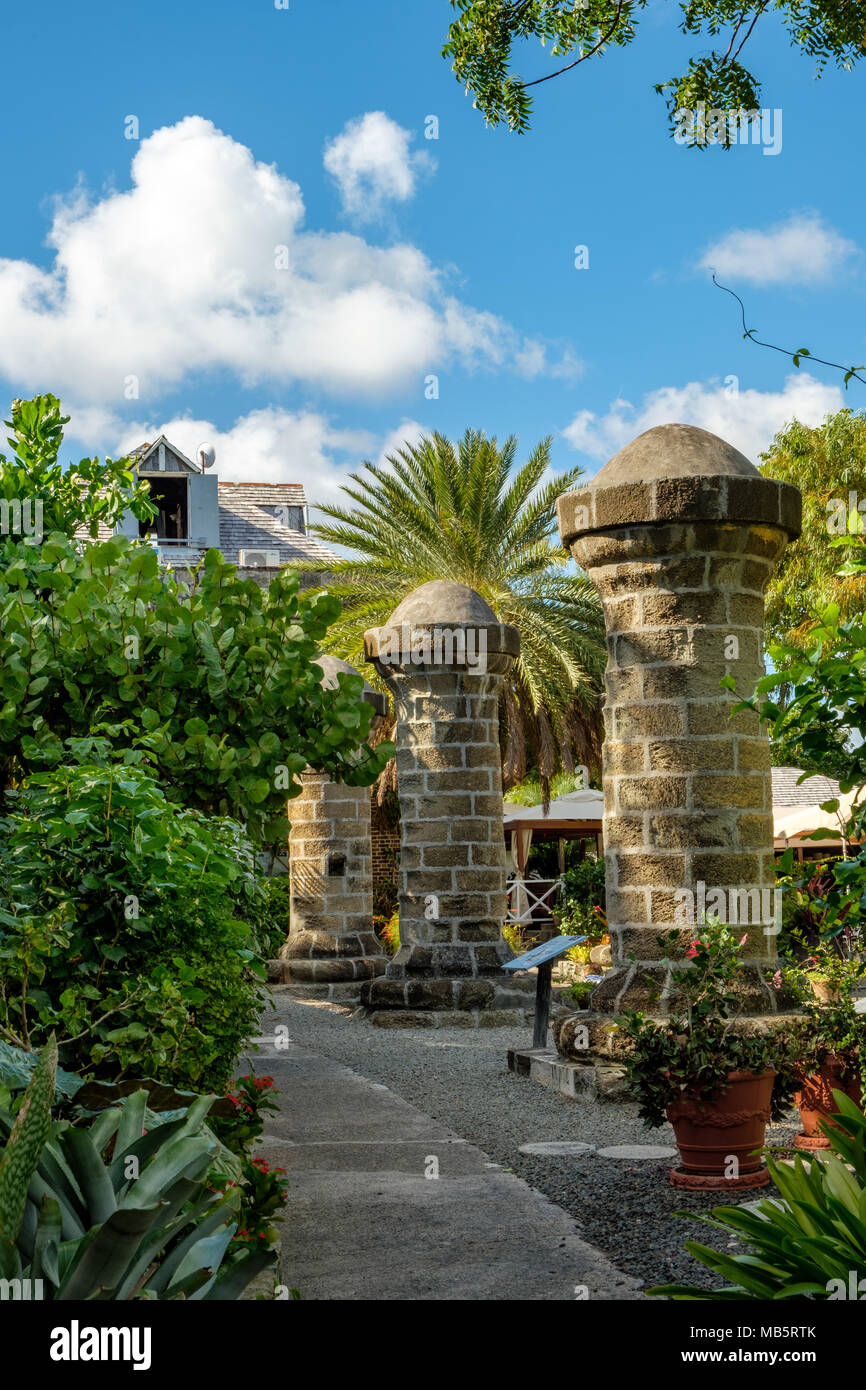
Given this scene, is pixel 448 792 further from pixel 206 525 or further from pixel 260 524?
pixel 260 524

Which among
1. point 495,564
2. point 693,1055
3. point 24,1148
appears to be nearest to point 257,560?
point 495,564

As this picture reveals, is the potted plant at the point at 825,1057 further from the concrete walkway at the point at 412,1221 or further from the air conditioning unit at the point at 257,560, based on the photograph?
the air conditioning unit at the point at 257,560

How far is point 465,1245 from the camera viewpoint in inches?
196

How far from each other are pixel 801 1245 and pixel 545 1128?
484cm

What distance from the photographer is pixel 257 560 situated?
112 feet

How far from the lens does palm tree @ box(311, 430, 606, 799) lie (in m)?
21.8

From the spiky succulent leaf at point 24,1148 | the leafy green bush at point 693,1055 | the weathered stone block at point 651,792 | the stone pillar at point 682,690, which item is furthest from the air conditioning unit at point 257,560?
the spiky succulent leaf at point 24,1148

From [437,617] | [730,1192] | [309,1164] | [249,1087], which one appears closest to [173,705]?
[249,1087]

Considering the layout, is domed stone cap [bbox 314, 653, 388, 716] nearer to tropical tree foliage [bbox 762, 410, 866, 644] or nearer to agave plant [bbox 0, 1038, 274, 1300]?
tropical tree foliage [bbox 762, 410, 866, 644]

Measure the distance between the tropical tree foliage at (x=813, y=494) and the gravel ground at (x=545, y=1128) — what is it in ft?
49.1

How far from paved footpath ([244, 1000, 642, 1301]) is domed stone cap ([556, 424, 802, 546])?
12.6ft

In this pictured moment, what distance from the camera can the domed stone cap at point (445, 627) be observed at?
530 inches

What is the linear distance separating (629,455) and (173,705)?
12.2 ft
